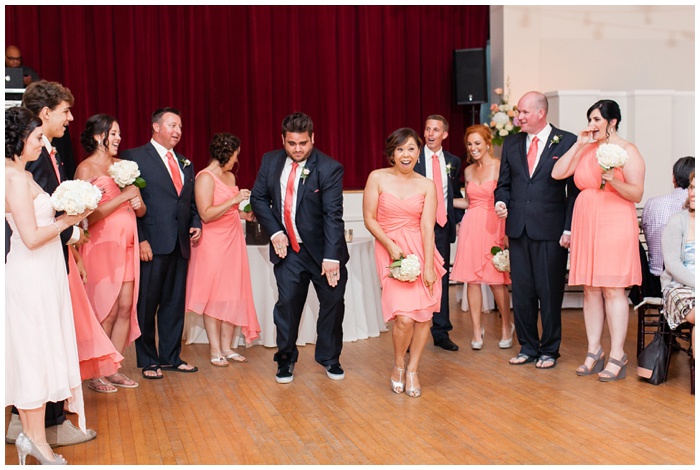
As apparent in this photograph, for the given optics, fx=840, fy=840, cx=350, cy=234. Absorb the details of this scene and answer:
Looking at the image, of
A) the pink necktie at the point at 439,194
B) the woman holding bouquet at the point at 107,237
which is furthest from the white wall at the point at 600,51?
the woman holding bouquet at the point at 107,237

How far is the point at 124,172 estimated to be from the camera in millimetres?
5059

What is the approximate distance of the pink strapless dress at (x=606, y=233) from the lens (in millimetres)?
5363

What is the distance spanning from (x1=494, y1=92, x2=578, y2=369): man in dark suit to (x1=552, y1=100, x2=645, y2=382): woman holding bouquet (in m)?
0.24

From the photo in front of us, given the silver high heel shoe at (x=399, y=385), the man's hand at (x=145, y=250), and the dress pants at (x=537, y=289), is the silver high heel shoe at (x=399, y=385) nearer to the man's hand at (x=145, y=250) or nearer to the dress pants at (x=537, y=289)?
the dress pants at (x=537, y=289)

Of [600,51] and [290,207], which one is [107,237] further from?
[600,51]

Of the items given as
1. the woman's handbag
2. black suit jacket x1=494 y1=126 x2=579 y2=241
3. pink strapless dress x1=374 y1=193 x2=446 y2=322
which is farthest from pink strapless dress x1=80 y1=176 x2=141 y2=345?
the woman's handbag

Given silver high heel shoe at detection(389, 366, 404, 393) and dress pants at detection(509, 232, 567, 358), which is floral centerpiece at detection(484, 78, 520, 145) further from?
silver high heel shoe at detection(389, 366, 404, 393)

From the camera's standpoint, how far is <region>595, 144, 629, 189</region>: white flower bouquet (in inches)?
198

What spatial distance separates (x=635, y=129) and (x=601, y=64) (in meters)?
1.29

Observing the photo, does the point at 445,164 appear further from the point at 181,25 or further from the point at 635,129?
the point at 181,25

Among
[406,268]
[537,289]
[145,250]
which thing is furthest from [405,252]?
[145,250]

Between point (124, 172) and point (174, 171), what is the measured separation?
59 cm

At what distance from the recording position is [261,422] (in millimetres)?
4621

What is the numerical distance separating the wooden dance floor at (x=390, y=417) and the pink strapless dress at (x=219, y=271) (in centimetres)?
42
